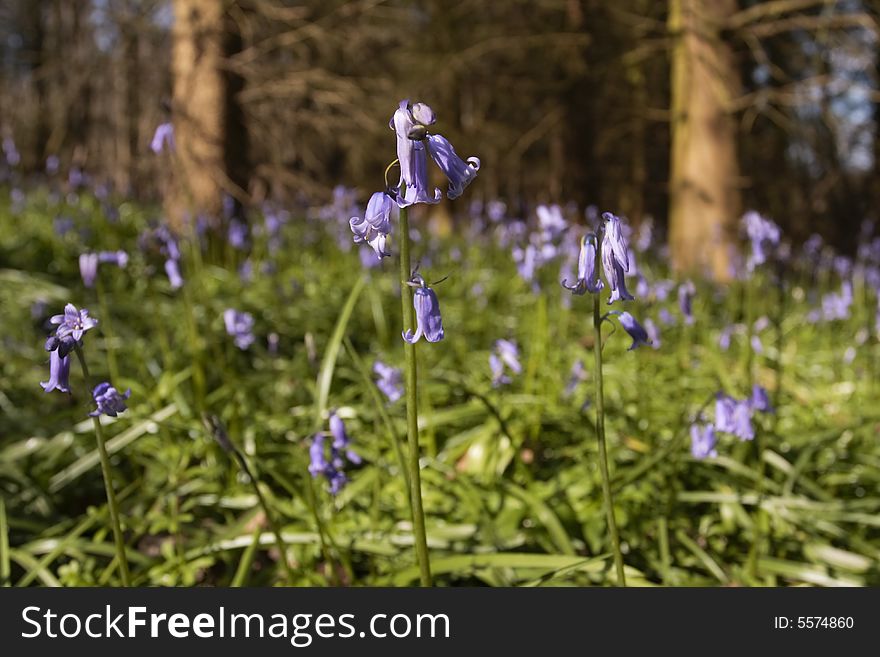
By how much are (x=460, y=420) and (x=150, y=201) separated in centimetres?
734

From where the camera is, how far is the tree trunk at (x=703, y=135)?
6.81 meters

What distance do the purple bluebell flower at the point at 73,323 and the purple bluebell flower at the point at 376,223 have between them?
523mm

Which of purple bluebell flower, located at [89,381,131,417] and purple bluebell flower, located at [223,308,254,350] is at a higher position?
purple bluebell flower, located at [223,308,254,350]

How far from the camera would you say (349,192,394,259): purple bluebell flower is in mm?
1220

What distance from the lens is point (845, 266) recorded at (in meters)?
5.44

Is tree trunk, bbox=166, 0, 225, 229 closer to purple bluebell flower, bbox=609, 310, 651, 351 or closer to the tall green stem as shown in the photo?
purple bluebell flower, bbox=609, 310, 651, 351

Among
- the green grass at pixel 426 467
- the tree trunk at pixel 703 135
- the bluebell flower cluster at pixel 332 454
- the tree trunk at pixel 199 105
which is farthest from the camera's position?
the tree trunk at pixel 703 135

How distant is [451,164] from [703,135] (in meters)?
6.44

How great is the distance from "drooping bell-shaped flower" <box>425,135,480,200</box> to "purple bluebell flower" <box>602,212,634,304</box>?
0.89ft

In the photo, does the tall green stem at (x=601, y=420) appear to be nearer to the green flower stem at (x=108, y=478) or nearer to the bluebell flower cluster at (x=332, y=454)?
the bluebell flower cluster at (x=332, y=454)

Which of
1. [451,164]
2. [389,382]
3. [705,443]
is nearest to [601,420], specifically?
[451,164]

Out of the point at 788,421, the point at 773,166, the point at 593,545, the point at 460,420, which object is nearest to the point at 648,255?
the point at 788,421

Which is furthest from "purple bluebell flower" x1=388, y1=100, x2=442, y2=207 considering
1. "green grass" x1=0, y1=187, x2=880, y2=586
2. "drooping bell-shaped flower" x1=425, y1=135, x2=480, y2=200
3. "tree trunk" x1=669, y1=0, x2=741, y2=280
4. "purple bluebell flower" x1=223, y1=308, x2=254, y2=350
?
"tree trunk" x1=669, y1=0, x2=741, y2=280

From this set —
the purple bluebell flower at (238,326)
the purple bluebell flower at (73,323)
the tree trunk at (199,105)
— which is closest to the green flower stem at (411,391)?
the purple bluebell flower at (73,323)
